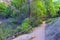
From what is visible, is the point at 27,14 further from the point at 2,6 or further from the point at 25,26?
the point at 2,6

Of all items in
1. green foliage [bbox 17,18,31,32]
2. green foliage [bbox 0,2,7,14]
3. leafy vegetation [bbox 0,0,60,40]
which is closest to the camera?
green foliage [bbox 17,18,31,32]

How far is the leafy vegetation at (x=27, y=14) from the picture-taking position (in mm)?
7971

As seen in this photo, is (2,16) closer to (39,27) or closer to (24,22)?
(24,22)

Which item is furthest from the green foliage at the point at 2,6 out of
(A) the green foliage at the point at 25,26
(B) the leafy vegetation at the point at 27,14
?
(A) the green foliage at the point at 25,26

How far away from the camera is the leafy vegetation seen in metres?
7.97

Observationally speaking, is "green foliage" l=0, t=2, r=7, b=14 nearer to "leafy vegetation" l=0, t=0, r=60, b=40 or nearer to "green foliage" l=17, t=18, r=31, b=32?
"leafy vegetation" l=0, t=0, r=60, b=40

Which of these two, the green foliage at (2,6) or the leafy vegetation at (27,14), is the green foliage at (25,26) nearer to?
the leafy vegetation at (27,14)

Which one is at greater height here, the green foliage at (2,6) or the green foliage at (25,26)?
the green foliage at (2,6)

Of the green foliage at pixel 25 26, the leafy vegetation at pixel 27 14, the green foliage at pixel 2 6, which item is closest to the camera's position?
the green foliage at pixel 25 26

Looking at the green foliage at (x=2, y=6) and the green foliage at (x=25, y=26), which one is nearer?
the green foliage at (x=25, y=26)

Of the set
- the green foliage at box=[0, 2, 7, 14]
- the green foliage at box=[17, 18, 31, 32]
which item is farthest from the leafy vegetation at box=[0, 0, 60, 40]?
the green foliage at box=[0, 2, 7, 14]

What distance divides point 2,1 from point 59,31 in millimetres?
7485

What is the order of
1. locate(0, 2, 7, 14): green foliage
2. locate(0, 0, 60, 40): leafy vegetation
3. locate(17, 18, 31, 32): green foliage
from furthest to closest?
locate(0, 2, 7, 14): green foliage → locate(0, 0, 60, 40): leafy vegetation → locate(17, 18, 31, 32): green foliage

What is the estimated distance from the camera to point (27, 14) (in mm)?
8625
